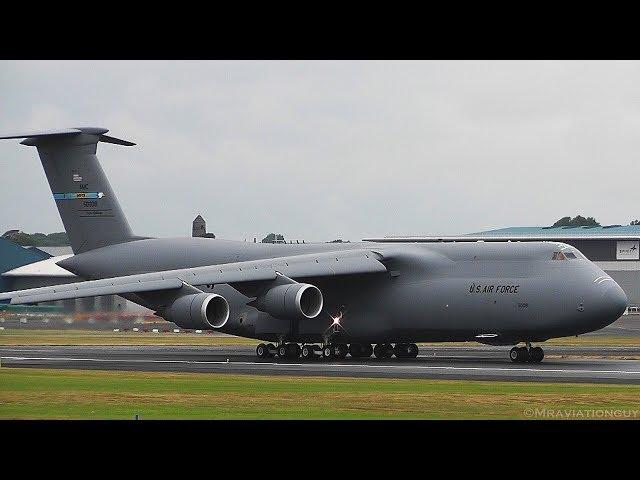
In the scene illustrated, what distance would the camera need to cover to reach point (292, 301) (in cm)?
3478

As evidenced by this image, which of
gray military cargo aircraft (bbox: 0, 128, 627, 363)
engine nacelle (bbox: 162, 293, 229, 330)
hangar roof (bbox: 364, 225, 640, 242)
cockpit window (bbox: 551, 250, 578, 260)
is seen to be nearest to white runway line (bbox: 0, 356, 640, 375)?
engine nacelle (bbox: 162, 293, 229, 330)

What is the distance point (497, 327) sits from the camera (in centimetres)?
3334

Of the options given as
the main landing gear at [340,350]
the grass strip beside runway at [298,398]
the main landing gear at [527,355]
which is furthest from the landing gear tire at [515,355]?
the grass strip beside runway at [298,398]

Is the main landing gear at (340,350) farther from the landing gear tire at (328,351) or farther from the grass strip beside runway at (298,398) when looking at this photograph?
the grass strip beside runway at (298,398)

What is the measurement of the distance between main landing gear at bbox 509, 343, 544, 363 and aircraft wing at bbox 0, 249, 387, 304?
4.90 metres

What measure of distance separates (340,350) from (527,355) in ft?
21.3

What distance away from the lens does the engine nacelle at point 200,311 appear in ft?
113

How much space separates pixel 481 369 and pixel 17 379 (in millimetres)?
11869

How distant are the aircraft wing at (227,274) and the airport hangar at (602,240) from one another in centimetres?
2980

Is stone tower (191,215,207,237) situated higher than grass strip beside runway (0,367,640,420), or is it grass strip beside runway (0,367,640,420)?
stone tower (191,215,207,237)

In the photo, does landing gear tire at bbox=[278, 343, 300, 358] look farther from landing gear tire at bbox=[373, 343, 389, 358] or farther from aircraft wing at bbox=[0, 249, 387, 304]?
landing gear tire at bbox=[373, 343, 389, 358]

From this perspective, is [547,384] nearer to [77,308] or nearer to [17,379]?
[17,379]

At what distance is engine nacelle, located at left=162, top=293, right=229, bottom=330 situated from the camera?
34469 mm

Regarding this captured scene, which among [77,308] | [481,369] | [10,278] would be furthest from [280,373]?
[10,278]
